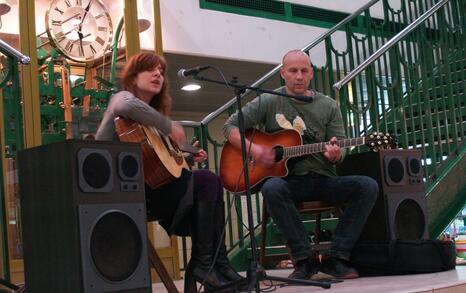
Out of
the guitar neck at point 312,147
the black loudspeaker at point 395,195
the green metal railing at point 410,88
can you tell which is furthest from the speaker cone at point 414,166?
the green metal railing at point 410,88

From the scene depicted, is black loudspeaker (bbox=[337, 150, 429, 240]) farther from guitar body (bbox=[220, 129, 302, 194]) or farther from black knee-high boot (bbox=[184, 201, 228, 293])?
black knee-high boot (bbox=[184, 201, 228, 293])

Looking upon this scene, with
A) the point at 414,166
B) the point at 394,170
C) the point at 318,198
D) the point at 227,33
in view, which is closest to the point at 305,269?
the point at 318,198

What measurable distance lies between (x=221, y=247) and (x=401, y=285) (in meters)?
0.78

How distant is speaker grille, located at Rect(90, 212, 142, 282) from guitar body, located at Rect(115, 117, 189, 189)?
0.29m

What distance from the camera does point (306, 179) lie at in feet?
10.7

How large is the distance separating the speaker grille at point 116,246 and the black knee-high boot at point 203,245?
15.4 inches

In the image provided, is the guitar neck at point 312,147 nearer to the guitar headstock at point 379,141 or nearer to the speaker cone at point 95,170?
the guitar headstock at point 379,141

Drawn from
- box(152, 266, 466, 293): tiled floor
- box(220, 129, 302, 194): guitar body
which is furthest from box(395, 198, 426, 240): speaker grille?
box(220, 129, 302, 194): guitar body

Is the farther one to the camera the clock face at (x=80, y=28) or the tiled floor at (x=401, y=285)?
the clock face at (x=80, y=28)

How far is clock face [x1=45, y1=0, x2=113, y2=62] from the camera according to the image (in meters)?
4.38

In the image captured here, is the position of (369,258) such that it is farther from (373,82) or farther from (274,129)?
(373,82)

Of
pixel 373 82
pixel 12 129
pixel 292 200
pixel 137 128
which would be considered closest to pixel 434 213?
pixel 373 82

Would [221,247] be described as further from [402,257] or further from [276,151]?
[402,257]

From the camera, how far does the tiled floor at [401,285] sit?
262cm
